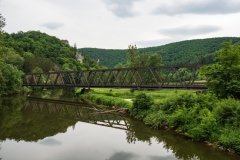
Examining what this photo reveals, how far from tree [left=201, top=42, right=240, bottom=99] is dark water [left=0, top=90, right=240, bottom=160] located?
20.5 feet

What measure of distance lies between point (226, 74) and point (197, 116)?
16.7 feet

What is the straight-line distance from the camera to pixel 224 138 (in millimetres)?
16969

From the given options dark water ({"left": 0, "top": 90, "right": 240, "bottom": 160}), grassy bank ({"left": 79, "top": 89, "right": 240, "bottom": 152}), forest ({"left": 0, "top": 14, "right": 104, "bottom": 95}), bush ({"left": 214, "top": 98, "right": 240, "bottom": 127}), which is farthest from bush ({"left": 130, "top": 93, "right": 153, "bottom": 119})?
forest ({"left": 0, "top": 14, "right": 104, "bottom": 95})

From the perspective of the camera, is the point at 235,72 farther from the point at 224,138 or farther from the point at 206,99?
the point at 224,138

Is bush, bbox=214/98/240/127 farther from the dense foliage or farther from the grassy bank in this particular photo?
the dense foliage

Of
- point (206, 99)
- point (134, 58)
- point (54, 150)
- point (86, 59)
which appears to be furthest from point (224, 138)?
point (86, 59)

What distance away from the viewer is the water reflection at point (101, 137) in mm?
17250

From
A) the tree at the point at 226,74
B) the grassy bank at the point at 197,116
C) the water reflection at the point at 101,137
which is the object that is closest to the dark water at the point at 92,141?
the water reflection at the point at 101,137

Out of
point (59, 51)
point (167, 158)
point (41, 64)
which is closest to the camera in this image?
point (167, 158)

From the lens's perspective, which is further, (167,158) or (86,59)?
(86,59)

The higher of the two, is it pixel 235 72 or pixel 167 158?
pixel 235 72

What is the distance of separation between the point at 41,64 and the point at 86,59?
75516mm

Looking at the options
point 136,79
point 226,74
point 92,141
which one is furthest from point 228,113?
point 136,79

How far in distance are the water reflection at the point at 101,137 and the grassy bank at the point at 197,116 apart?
0.86 meters
